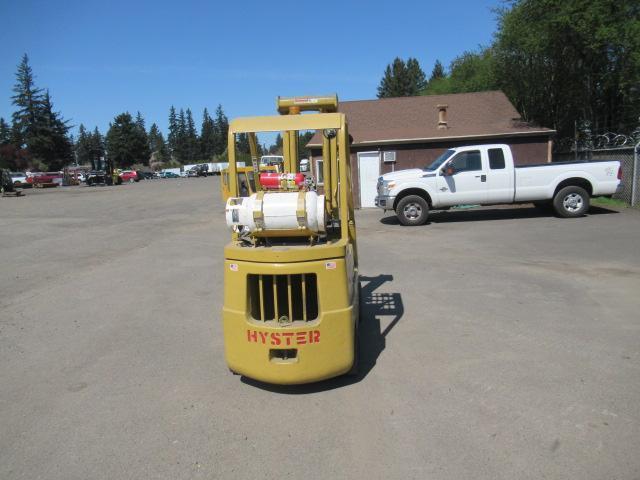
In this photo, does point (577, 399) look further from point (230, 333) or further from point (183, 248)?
point (183, 248)

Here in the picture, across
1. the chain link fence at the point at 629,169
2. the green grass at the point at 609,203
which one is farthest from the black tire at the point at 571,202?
the green grass at the point at 609,203

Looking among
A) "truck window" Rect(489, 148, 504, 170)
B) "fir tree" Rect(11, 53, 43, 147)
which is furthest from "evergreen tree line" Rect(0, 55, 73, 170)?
→ "truck window" Rect(489, 148, 504, 170)

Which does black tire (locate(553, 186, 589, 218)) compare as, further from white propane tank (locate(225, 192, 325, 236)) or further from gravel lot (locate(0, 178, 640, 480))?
white propane tank (locate(225, 192, 325, 236))

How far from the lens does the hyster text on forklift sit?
13.6ft

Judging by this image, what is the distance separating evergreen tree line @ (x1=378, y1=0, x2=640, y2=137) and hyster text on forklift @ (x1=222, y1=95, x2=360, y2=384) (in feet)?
58.8

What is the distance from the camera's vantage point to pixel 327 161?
215 inches

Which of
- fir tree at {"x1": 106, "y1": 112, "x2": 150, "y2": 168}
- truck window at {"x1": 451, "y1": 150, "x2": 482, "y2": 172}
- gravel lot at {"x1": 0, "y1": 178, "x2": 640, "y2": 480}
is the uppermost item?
fir tree at {"x1": 106, "y1": 112, "x2": 150, "y2": 168}

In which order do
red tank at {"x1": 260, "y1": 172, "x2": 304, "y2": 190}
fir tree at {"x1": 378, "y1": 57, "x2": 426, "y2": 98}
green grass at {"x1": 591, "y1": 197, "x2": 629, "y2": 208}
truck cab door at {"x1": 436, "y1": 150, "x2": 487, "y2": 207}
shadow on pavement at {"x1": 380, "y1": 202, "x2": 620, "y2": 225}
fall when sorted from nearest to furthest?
1. red tank at {"x1": 260, "y1": 172, "x2": 304, "y2": 190}
2. truck cab door at {"x1": 436, "y1": 150, "x2": 487, "y2": 207}
3. shadow on pavement at {"x1": 380, "y1": 202, "x2": 620, "y2": 225}
4. green grass at {"x1": 591, "y1": 197, "x2": 629, "y2": 208}
5. fir tree at {"x1": 378, "y1": 57, "x2": 426, "y2": 98}

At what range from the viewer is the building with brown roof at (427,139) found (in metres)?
19.2

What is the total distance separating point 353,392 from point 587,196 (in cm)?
1228

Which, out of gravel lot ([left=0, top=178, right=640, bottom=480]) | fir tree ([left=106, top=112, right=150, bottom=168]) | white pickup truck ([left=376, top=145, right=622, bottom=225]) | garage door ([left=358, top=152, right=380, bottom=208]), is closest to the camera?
gravel lot ([left=0, top=178, right=640, bottom=480])

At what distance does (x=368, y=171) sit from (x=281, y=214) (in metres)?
15.9

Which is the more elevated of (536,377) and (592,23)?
(592,23)

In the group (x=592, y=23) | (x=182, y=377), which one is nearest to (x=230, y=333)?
(x=182, y=377)
